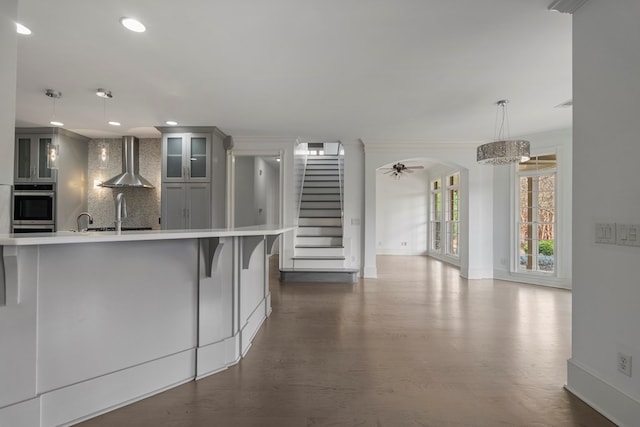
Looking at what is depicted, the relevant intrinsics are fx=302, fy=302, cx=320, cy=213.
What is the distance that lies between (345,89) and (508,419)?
10.6ft

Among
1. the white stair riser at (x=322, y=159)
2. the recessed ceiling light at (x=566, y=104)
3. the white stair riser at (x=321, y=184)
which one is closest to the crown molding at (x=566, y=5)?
the recessed ceiling light at (x=566, y=104)

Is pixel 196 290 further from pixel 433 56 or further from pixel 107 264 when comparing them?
pixel 433 56

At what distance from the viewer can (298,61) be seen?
2854 mm

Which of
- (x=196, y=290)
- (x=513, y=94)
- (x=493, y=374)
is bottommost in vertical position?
(x=493, y=374)

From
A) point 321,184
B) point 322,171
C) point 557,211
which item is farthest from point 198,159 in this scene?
point 557,211

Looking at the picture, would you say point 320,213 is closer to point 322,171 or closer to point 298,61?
point 322,171

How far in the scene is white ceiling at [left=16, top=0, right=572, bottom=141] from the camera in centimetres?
218

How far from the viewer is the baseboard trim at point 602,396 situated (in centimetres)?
164

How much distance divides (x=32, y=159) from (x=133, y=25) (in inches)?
175

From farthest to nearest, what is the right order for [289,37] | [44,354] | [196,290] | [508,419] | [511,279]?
[511,279] < [289,37] < [196,290] < [508,419] < [44,354]

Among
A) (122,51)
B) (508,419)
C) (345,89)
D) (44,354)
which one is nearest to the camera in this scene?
(44,354)

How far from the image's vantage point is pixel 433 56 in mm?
2752

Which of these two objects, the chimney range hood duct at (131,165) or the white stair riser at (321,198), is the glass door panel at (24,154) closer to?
the chimney range hood duct at (131,165)

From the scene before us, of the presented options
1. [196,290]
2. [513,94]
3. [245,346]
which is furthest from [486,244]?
[196,290]
